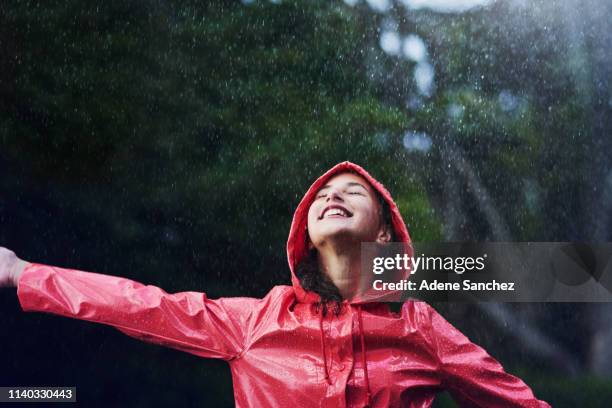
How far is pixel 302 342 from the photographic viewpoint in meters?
1.92

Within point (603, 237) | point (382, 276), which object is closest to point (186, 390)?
point (382, 276)

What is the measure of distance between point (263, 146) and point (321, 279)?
1.40m

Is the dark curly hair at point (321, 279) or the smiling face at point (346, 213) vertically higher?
the smiling face at point (346, 213)

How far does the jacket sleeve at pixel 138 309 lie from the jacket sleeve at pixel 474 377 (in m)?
0.51

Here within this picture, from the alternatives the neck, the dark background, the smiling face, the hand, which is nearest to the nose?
the smiling face

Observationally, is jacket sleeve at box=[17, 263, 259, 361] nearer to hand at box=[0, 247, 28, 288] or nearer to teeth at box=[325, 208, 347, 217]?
hand at box=[0, 247, 28, 288]

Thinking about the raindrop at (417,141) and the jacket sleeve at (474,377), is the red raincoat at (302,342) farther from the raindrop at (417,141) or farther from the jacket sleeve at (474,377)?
the raindrop at (417,141)

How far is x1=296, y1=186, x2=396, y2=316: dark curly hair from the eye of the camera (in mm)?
1970

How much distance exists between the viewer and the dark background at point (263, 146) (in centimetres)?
305

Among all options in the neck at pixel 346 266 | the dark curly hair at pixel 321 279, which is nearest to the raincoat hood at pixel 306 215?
the dark curly hair at pixel 321 279

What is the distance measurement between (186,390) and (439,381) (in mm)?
1432

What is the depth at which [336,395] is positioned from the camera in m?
1.84

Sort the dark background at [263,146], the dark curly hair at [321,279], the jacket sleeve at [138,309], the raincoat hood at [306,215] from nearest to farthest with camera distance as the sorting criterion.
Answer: the jacket sleeve at [138,309]
the dark curly hair at [321,279]
the raincoat hood at [306,215]
the dark background at [263,146]

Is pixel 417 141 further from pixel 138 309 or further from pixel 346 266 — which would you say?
pixel 138 309
